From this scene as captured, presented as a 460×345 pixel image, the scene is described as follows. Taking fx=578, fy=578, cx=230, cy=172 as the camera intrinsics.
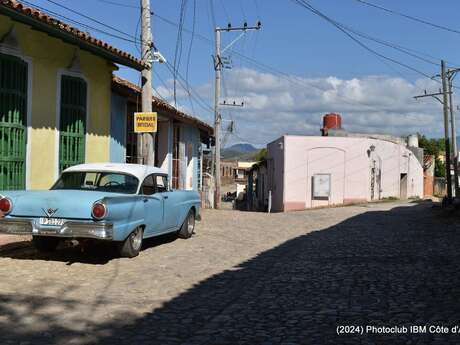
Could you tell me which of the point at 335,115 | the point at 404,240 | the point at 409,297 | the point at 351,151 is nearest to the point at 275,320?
the point at 409,297

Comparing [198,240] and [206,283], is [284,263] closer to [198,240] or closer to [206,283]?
[206,283]

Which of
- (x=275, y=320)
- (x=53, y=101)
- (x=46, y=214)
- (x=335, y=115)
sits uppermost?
(x=335, y=115)

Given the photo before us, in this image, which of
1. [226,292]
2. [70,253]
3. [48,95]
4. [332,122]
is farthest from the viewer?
[332,122]

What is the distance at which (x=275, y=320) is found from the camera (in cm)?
564

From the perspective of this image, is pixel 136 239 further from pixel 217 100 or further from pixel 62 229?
pixel 217 100

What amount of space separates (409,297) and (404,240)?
241 inches

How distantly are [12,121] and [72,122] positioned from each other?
6.34 ft

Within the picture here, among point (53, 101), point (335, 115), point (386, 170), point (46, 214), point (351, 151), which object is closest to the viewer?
point (46, 214)

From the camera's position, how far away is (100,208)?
25.6 feet

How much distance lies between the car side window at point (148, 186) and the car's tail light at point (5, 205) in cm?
212

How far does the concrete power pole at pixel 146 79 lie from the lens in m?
12.5

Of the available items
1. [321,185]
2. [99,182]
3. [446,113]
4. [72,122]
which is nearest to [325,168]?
[321,185]

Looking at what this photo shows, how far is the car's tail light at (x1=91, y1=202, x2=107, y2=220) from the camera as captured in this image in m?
7.80

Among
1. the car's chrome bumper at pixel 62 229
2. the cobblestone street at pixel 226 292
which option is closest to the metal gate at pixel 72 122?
the cobblestone street at pixel 226 292
